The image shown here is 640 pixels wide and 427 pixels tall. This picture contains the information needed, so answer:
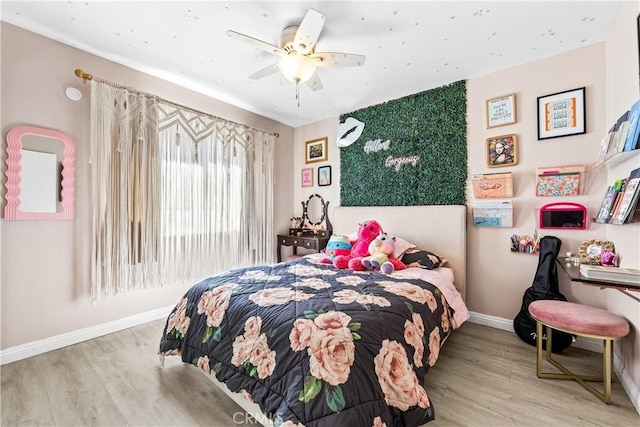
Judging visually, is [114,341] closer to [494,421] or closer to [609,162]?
[494,421]

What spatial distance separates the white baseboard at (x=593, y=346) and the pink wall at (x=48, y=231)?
366 cm

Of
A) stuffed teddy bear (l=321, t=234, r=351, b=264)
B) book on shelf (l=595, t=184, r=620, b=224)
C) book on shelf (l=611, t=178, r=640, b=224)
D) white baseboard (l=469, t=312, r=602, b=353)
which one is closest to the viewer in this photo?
book on shelf (l=611, t=178, r=640, b=224)

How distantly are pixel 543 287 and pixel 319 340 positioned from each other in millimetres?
2196

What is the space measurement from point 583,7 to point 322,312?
275cm

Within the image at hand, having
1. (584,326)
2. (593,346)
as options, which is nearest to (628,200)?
(584,326)

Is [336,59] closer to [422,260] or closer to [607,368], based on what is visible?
[422,260]

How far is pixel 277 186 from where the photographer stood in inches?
166

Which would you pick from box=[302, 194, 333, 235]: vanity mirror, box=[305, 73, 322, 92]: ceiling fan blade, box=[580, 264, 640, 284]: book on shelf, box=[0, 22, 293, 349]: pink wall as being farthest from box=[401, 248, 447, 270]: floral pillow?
box=[0, 22, 293, 349]: pink wall

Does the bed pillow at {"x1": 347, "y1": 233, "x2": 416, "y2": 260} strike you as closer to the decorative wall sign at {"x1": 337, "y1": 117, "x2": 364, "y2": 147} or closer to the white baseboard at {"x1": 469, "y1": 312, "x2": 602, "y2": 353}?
the white baseboard at {"x1": 469, "y1": 312, "x2": 602, "y2": 353}

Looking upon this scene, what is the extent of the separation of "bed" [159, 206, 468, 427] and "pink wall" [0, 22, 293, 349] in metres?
1.16

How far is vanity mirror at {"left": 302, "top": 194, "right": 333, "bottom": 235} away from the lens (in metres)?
4.06

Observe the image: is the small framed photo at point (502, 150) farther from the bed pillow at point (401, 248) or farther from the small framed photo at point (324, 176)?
the small framed photo at point (324, 176)

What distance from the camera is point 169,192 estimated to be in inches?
114

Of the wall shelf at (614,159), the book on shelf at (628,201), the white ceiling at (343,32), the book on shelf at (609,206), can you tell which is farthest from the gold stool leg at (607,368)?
the white ceiling at (343,32)
